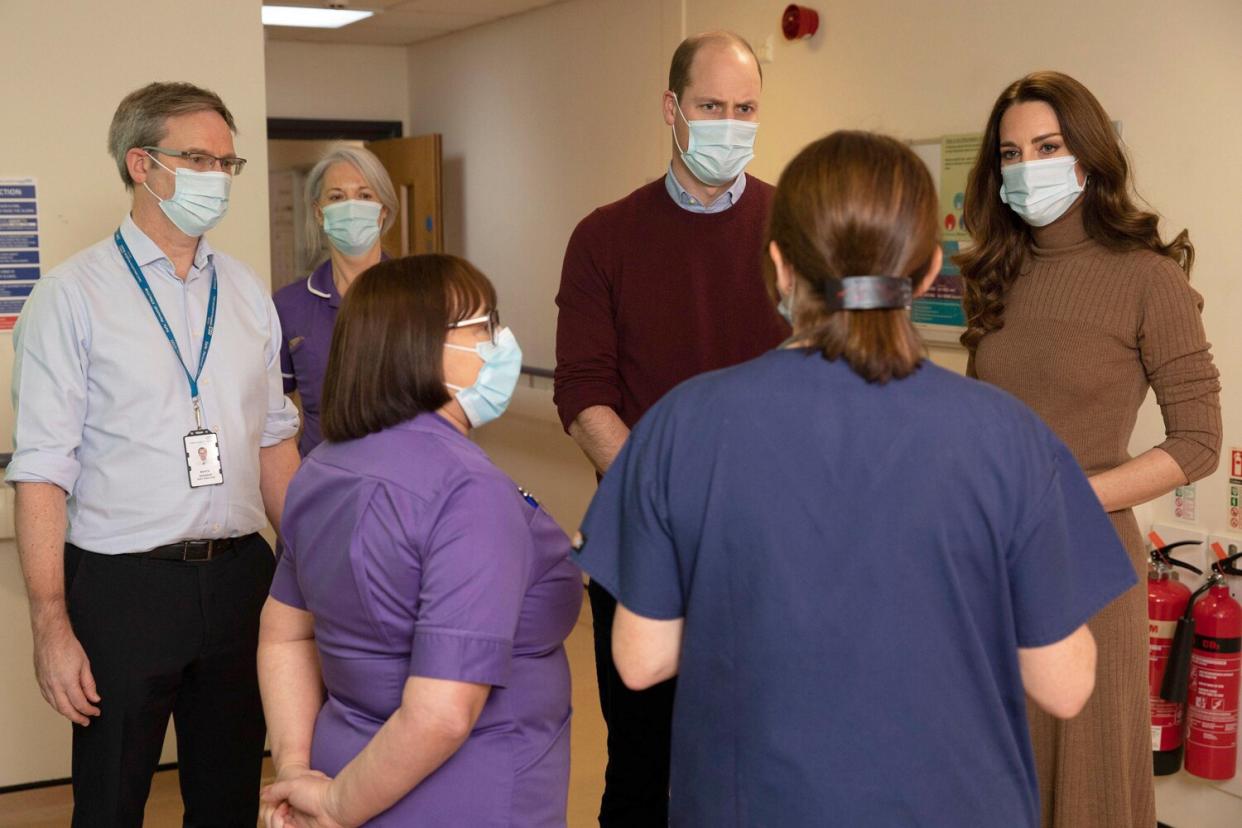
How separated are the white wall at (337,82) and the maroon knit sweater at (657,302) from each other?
192 inches

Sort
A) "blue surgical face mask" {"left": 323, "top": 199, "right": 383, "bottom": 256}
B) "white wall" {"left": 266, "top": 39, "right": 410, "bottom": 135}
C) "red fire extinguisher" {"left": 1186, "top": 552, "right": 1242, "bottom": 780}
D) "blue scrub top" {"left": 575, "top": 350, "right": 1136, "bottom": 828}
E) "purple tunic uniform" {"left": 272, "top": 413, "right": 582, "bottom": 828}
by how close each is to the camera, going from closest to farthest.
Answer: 1. "blue scrub top" {"left": 575, "top": 350, "right": 1136, "bottom": 828}
2. "purple tunic uniform" {"left": 272, "top": 413, "right": 582, "bottom": 828}
3. "red fire extinguisher" {"left": 1186, "top": 552, "right": 1242, "bottom": 780}
4. "blue surgical face mask" {"left": 323, "top": 199, "right": 383, "bottom": 256}
5. "white wall" {"left": 266, "top": 39, "right": 410, "bottom": 135}

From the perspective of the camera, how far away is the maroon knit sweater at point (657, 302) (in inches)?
85.8

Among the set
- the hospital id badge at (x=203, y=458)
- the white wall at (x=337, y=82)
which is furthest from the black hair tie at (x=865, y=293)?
the white wall at (x=337, y=82)

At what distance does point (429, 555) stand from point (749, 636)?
38 centimetres

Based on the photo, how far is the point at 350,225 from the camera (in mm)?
3115

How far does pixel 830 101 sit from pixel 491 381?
293cm

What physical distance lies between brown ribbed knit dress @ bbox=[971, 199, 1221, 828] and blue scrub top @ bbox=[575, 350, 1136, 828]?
0.80 metres

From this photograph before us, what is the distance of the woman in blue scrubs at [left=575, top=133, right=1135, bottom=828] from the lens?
3.82 feet

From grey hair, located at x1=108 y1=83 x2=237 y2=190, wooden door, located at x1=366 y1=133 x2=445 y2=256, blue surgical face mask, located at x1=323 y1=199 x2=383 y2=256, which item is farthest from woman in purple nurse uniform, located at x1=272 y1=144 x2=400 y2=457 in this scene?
wooden door, located at x1=366 y1=133 x2=445 y2=256

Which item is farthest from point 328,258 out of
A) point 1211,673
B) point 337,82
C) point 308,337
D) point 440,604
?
point 337,82

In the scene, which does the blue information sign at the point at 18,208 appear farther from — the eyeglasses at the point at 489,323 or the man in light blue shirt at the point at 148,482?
the eyeglasses at the point at 489,323

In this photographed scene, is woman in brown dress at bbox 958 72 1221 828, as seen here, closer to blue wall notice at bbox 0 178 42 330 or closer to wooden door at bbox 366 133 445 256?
blue wall notice at bbox 0 178 42 330

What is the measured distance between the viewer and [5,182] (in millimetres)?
3205

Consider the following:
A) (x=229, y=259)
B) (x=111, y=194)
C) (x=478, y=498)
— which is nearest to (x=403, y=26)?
(x=111, y=194)
